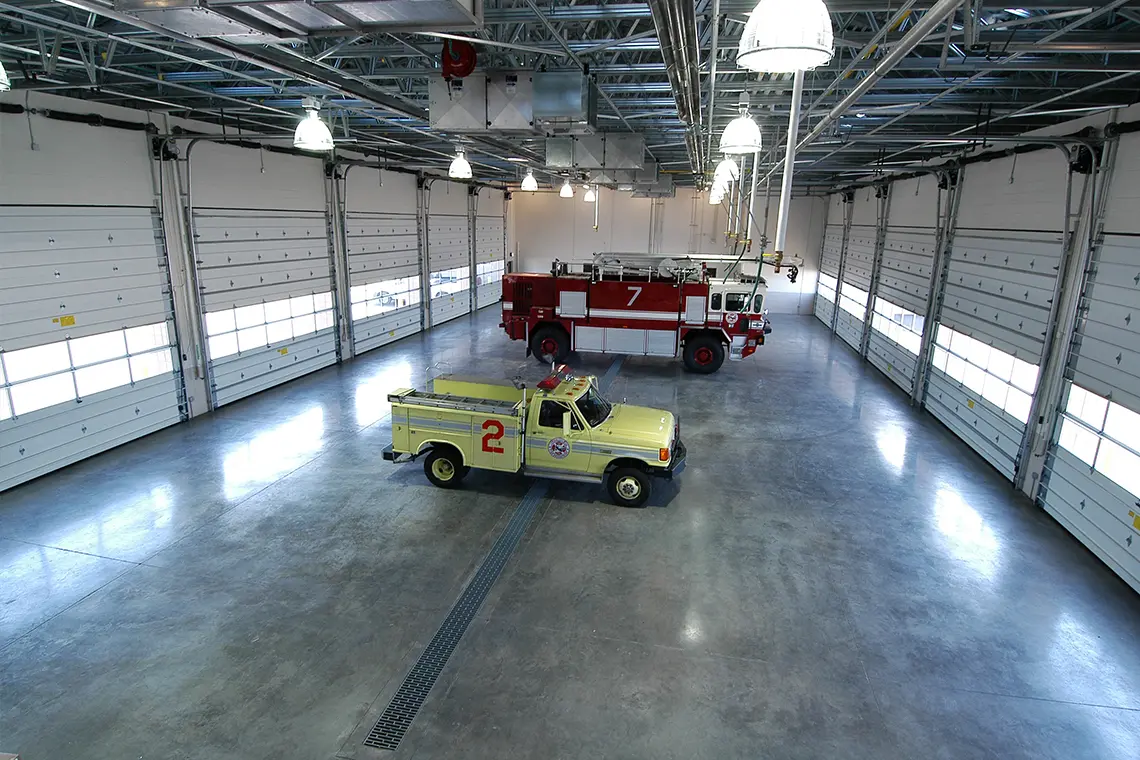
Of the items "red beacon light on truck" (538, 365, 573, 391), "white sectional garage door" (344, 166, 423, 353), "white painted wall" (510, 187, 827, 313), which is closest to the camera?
"red beacon light on truck" (538, 365, 573, 391)

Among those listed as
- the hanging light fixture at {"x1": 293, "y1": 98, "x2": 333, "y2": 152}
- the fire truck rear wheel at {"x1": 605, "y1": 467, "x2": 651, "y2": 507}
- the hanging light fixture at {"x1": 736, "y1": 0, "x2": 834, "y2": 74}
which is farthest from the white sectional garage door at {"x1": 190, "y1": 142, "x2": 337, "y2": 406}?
the hanging light fixture at {"x1": 736, "y1": 0, "x2": 834, "y2": 74}

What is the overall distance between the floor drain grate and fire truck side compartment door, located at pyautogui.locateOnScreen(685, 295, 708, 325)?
355 inches

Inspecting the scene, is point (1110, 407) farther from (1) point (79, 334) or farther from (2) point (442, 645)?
(1) point (79, 334)

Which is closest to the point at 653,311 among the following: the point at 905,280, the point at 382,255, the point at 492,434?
the point at 905,280

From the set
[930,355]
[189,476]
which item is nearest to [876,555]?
[930,355]

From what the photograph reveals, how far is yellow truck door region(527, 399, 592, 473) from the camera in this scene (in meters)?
8.53

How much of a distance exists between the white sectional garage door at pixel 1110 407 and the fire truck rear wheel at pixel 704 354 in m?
8.20

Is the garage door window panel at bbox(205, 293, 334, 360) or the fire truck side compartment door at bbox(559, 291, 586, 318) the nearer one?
the garage door window panel at bbox(205, 293, 334, 360)

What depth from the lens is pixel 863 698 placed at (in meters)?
5.28

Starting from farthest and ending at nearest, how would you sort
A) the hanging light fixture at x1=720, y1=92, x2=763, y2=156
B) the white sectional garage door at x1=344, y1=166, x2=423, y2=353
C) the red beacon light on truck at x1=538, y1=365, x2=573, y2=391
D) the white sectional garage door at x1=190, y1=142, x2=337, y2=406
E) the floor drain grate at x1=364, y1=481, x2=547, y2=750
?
the white sectional garage door at x1=344, y1=166, x2=423, y2=353 < the white sectional garage door at x1=190, y1=142, x2=337, y2=406 < the red beacon light on truck at x1=538, y1=365, x2=573, y2=391 < the hanging light fixture at x1=720, y1=92, x2=763, y2=156 < the floor drain grate at x1=364, y1=481, x2=547, y2=750

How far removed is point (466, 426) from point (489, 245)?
20.0 metres

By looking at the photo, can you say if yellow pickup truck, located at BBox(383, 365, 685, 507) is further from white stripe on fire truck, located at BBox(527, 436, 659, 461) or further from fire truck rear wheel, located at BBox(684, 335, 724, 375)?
fire truck rear wheel, located at BBox(684, 335, 724, 375)

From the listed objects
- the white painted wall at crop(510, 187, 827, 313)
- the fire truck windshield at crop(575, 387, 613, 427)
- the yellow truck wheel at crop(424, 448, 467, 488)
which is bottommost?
the yellow truck wheel at crop(424, 448, 467, 488)

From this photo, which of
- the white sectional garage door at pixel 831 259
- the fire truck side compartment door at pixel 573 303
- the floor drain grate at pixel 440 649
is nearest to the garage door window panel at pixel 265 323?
the fire truck side compartment door at pixel 573 303
